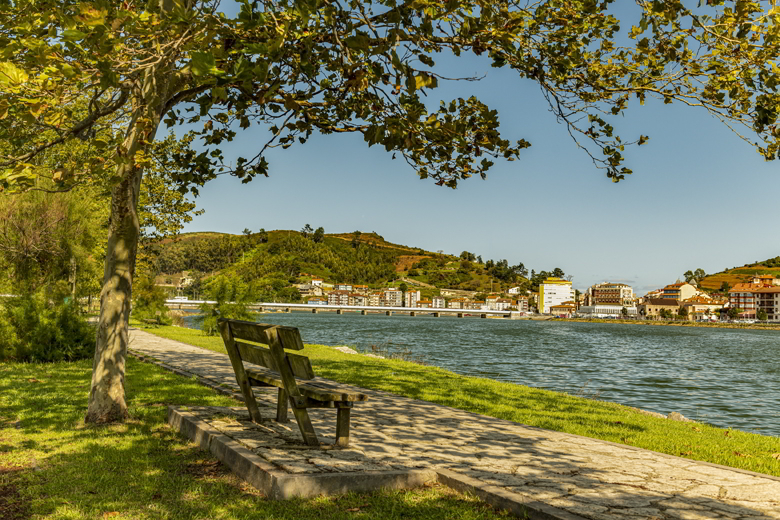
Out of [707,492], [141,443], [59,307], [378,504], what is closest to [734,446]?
[707,492]

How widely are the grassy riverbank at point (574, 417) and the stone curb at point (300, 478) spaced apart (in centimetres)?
344

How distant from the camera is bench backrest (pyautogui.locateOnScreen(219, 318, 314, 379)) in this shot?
4.48 meters

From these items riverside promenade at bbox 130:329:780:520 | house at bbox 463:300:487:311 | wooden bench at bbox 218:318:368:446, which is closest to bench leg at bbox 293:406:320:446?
wooden bench at bbox 218:318:368:446

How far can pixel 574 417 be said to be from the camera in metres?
8.23

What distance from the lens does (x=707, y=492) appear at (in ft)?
13.9

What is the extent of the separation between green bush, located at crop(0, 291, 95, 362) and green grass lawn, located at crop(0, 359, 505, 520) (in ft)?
17.1

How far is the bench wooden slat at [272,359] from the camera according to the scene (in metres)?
4.52

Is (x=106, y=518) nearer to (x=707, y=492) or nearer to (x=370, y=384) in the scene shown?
(x=707, y=492)

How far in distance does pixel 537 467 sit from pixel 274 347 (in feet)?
7.83

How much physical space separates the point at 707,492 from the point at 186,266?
15759 cm

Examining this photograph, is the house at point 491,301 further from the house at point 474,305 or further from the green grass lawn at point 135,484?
the green grass lawn at point 135,484

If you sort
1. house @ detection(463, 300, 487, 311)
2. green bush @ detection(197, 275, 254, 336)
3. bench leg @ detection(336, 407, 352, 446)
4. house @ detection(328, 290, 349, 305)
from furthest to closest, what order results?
house @ detection(463, 300, 487, 311), house @ detection(328, 290, 349, 305), green bush @ detection(197, 275, 254, 336), bench leg @ detection(336, 407, 352, 446)

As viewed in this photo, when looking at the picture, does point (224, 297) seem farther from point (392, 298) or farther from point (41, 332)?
point (392, 298)

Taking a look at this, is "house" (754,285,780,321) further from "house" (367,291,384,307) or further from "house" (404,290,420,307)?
"house" (367,291,384,307)
